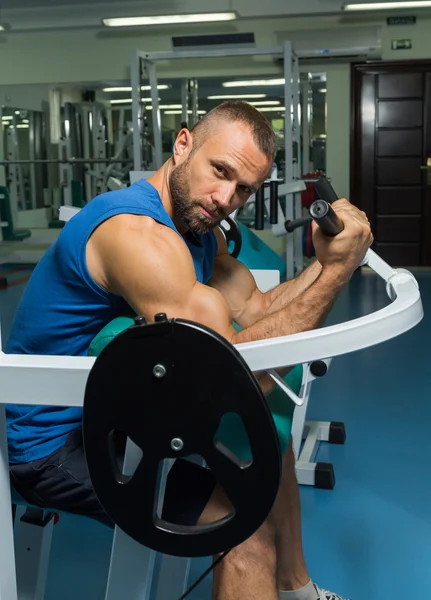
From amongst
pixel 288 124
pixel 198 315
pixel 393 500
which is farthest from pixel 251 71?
pixel 198 315

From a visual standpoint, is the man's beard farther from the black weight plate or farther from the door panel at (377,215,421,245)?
the door panel at (377,215,421,245)

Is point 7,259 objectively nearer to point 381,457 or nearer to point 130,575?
point 381,457

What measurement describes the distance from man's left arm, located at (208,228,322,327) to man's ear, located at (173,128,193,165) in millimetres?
342

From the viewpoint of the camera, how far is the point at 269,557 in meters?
1.25

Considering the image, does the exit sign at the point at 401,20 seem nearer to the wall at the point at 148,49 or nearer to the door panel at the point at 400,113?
the wall at the point at 148,49

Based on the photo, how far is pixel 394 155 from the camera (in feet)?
24.5

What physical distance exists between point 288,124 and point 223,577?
5.09 meters

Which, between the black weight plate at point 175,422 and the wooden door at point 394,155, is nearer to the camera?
the black weight plate at point 175,422

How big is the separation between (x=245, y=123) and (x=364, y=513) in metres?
1.41

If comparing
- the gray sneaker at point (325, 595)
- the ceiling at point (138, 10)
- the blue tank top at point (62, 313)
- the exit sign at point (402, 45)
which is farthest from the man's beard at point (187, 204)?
the exit sign at point (402, 45)

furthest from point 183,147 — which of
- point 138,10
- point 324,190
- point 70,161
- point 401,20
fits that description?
point 401,20

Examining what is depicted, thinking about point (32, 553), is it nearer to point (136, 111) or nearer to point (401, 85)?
point (136, 111)

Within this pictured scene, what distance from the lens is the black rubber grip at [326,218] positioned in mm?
1020

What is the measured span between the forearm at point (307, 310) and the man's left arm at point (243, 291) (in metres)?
0.55
